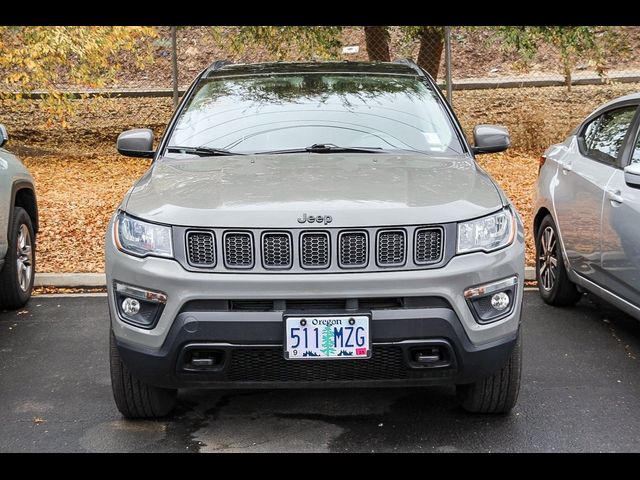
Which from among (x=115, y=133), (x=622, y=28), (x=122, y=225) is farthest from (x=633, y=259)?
(x=115, y=133)

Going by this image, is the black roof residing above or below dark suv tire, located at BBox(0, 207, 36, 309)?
above

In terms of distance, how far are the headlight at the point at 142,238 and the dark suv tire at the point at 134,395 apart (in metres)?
0.47

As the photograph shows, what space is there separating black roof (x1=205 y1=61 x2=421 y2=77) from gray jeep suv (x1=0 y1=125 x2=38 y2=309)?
1.57 m

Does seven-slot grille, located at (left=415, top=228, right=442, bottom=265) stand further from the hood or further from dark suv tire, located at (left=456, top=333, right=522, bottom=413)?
dark suv tire, located at (left=456, top=333, right=522, bottom=413)

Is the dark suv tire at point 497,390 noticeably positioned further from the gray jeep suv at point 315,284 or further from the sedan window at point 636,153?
the sedan window at point 636,153

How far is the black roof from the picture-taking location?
19.3 ft

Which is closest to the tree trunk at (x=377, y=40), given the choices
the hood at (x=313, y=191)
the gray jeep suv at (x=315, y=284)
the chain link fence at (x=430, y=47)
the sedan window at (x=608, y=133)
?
the chain link fence at (x=430, y=47)

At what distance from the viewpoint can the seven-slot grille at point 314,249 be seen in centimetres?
403

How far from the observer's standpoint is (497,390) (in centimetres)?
452

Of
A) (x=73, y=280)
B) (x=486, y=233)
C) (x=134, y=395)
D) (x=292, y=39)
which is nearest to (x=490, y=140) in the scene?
(x=486, y=233)

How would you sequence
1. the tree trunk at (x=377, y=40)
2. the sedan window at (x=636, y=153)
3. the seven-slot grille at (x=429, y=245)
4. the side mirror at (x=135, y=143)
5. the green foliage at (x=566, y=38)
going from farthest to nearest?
the tree trunk at (x=377, y=40) < the green foliage at (x=566, y=38) < the sedan window at (x=636, y=153) < the side mirror at (x=135, y=143) < the seven-slot grille at (x=429, y=245)

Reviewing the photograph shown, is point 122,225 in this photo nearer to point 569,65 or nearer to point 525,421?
point 525,421

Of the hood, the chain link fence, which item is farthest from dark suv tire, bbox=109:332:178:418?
the chain link fence

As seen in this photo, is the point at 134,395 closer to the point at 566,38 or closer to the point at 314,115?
the point at 314,115
